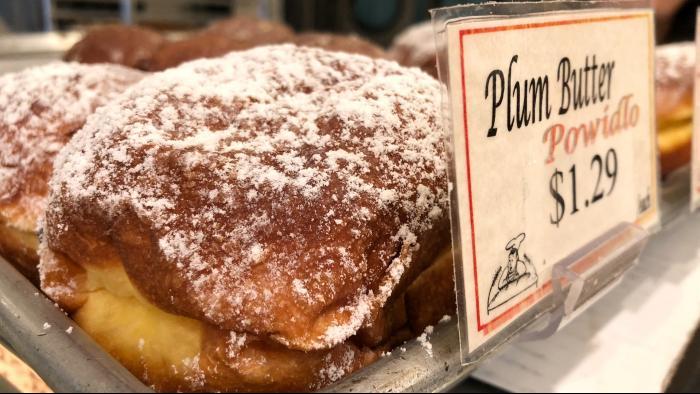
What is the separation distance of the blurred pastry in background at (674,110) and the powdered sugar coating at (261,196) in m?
0.86

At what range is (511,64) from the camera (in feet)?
2.22

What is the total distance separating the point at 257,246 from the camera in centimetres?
61

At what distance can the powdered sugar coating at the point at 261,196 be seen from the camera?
1.99ft

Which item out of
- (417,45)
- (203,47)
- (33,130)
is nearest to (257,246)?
(33,130)

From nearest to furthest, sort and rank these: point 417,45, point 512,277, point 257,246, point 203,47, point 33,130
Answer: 1. point 257,246
2. point 512,277
3. point 33,130
4. point 203,47
5. point 417,45

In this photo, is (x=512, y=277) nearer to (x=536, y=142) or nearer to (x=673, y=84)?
(x=536, y=142)

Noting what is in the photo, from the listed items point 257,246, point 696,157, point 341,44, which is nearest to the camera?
Result: point 257,246

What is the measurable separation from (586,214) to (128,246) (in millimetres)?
602

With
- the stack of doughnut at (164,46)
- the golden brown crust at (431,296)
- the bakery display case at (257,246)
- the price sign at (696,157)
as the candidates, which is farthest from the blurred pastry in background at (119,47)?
the price sign at (696,157)

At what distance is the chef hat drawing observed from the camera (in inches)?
27.9

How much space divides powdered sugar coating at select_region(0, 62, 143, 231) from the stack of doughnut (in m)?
0.33

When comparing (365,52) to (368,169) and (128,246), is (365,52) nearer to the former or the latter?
(368,169)

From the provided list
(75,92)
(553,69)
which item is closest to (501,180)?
(553,69)

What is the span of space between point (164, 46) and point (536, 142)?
1.04 metres
